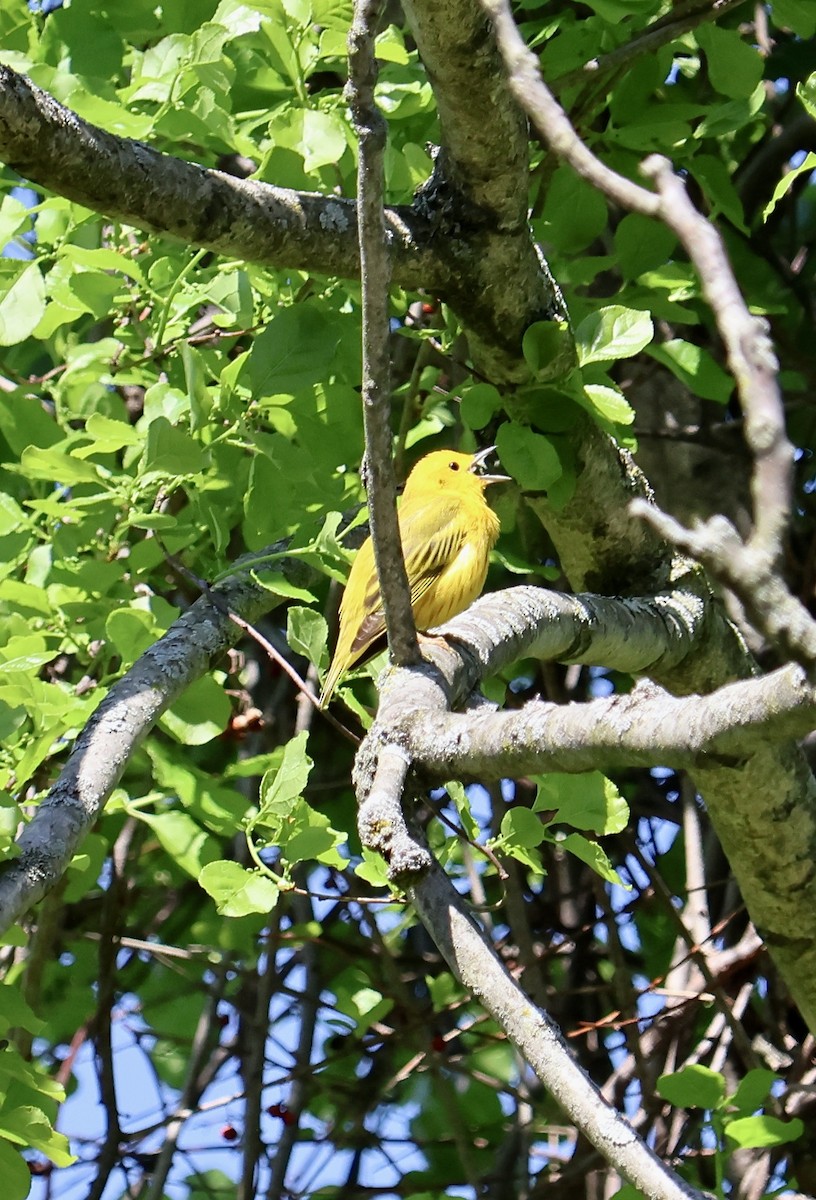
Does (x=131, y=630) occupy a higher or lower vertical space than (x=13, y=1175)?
higher

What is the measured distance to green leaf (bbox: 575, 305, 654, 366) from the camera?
2.47 metres

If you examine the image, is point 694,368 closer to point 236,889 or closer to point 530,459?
point 530,459

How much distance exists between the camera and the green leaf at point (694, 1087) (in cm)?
261

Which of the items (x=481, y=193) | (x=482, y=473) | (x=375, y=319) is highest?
(x=482, y=473)

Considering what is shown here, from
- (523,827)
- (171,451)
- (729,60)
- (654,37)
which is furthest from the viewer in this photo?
(729,60)

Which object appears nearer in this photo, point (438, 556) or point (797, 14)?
point (797, 14)

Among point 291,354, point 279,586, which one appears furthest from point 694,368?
point 279,586

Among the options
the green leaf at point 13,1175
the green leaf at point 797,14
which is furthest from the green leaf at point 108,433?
the green leaf at point 797,14

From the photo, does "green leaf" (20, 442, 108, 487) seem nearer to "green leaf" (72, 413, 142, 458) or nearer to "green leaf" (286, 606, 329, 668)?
"green leaf" (72, 413, 142, 458)

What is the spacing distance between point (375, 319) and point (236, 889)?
95 cm

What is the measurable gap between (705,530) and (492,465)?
10.8 ft

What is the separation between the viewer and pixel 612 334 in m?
2.52

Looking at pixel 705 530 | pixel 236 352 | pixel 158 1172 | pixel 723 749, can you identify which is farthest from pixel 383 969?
pixel 705 530

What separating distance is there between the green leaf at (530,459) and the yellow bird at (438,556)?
0.90 m
